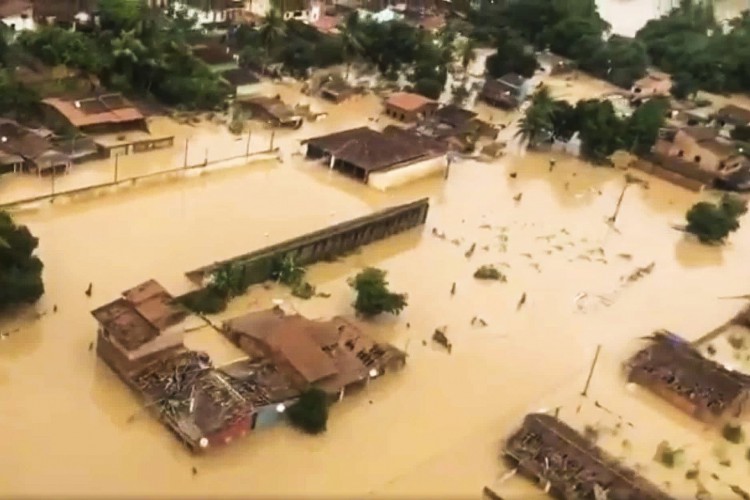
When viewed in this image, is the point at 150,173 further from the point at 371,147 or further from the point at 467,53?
the point at 467,53

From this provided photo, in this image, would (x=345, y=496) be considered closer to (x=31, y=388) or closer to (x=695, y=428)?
(x=31, y=388)

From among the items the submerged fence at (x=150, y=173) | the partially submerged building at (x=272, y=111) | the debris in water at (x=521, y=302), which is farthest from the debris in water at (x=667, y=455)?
the partially submerged building at (x=272, y=111)

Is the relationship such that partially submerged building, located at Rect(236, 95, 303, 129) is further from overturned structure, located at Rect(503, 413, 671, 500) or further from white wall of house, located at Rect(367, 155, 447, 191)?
overturned structure, located at Rect(503, 413, 671, 500)

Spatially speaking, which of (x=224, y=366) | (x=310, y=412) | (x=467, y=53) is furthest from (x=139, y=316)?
(x=467, y=53)

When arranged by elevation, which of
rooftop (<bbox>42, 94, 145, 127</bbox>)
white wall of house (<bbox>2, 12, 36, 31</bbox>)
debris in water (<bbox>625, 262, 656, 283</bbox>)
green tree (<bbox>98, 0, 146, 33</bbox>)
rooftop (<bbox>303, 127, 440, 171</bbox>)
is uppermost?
green tree (<bbox>98, 0, 146, 33</bbox>)

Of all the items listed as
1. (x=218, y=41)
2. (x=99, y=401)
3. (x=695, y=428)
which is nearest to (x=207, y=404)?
(x=99, y=401)

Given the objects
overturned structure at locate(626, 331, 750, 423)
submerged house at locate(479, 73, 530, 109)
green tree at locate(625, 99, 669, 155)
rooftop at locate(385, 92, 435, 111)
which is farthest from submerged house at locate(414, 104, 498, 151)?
overturned structure at locate(626, 331, 750, 423)

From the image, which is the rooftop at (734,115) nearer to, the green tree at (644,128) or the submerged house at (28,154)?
the green tree at (644,128)
